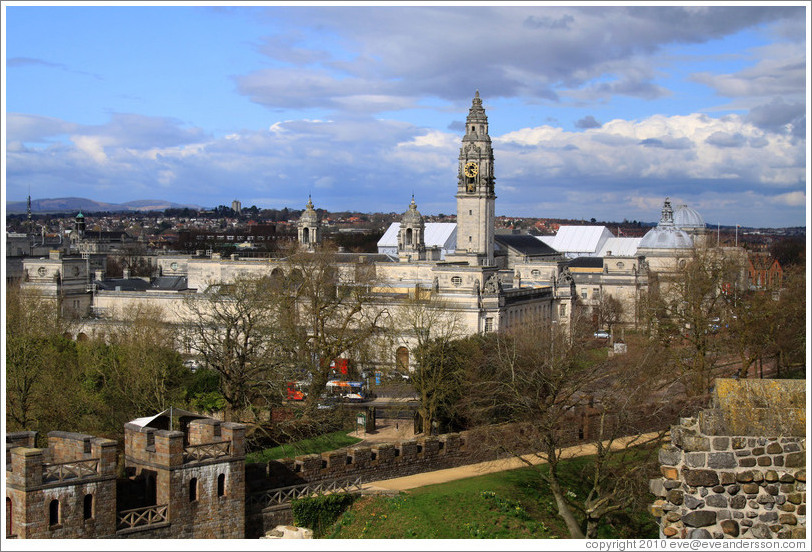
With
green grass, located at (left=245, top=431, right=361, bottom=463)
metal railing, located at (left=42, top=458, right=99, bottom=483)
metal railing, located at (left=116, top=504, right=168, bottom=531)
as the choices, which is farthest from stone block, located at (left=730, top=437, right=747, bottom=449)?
green grass, located at (left=245, top=431, right=361, bottom=463)

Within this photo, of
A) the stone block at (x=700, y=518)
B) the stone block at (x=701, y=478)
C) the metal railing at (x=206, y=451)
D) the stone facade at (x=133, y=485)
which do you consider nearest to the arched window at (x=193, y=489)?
the stone facade at (x=133, y=485)

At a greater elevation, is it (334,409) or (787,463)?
(787,463)

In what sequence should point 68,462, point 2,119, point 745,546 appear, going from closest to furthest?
1. point 745,546
2. point 2,119
3. point 68,462

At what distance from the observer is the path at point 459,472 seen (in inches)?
1064

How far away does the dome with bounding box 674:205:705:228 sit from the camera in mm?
112938

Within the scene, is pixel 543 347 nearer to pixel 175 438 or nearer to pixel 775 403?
pixel 175 438

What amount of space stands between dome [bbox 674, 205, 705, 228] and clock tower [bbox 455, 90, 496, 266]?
112 feet

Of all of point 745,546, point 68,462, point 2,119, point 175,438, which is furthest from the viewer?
point 175,438

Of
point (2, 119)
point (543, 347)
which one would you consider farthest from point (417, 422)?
point (2, 119)

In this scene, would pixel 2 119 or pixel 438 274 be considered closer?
pixel 2 119

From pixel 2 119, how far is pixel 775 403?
12468 millimetres

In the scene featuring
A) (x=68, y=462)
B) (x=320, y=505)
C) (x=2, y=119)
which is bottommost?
(x=320, y=505)

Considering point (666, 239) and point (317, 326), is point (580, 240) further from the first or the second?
point (317, 326)

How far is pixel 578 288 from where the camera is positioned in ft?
319
